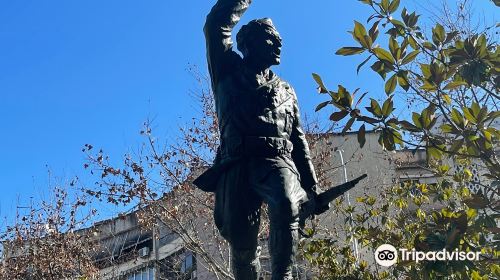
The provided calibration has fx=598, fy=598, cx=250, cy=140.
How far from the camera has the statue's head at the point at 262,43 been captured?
4176 mm

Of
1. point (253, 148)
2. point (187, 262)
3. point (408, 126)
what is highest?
point (187, 262)

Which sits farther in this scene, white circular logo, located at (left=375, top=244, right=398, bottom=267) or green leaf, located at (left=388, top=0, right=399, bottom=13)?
white circular logo, located at (left=375, top=244, right=398, bottom=267)

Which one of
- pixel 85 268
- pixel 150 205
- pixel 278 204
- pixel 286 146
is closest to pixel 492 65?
pixel 286 146

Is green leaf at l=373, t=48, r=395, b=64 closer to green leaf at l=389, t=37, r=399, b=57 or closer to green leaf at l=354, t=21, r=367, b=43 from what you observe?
green leaf at l=389, t=37, r=399, b=57

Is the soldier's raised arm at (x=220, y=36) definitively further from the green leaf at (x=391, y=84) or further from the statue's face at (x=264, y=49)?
→ the green leaf at (x=391, y=84)

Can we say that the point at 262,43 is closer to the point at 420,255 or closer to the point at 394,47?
the point at 394,47

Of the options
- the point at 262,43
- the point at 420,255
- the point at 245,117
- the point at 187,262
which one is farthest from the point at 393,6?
the point at 187,262

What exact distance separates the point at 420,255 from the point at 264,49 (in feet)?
6.38

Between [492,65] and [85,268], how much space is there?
12781mm

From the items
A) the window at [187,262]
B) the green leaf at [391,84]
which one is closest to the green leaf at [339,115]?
the green leaf at [391,84]

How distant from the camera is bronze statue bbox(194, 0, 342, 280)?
3.67 meters

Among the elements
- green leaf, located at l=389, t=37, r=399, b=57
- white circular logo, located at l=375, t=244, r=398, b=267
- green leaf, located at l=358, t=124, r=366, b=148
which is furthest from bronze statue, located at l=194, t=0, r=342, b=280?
white circular logo, located at l=375, t=244, r=398, b=267

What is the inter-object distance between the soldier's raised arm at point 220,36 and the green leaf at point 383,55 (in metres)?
1.02

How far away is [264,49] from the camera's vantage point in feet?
13.7
